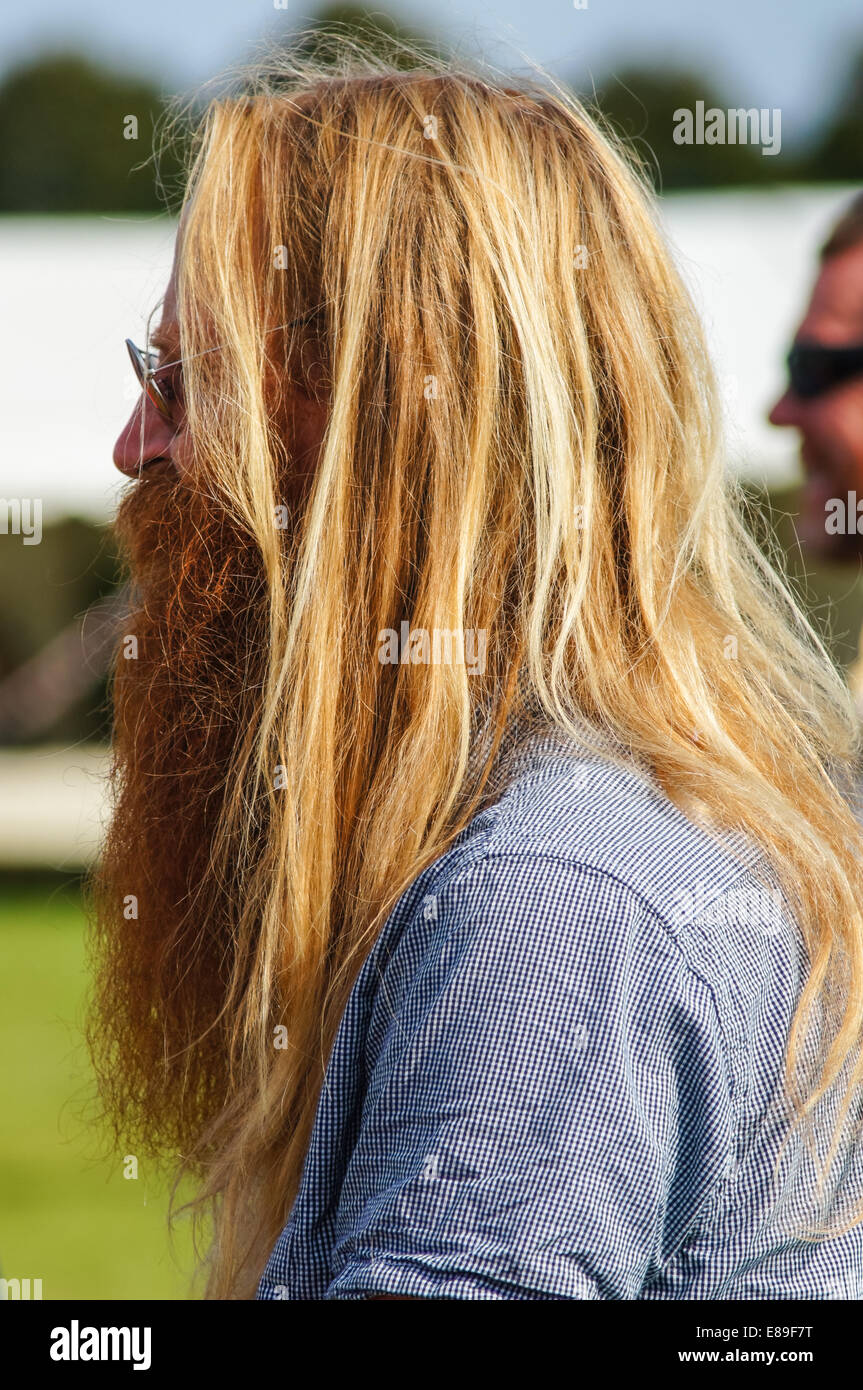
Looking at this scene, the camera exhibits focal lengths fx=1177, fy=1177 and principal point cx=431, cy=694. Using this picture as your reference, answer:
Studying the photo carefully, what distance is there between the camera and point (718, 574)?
152 cm

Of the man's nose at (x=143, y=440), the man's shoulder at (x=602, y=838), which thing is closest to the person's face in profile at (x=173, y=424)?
the man's nose at (x=143, y=440)

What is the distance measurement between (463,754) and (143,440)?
660 millimetres

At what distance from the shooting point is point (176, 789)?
5.24 ft

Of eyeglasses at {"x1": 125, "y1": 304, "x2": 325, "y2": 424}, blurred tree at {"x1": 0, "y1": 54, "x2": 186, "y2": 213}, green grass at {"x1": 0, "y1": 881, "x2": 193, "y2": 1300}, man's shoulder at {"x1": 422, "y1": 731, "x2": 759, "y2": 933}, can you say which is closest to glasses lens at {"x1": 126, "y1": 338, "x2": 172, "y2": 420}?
eyeglasses at {"x1": 125, "y1": 304, "x2": 325, "y2": 424}

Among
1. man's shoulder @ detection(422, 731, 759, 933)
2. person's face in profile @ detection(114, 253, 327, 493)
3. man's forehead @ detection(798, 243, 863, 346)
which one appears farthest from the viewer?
man's forehead @ detection(798, 243, 863, 346)

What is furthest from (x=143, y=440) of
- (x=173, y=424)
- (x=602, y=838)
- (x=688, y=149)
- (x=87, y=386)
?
(x=688, y=149)

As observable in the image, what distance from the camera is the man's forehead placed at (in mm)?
3410

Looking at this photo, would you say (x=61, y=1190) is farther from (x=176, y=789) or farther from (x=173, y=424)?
(x=173, y=424)

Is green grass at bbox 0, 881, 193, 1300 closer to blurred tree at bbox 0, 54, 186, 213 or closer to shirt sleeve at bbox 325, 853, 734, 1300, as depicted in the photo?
shirt sleeve at bbox 325, 853, 734, 1300

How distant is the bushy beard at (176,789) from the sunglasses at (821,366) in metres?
2.56
